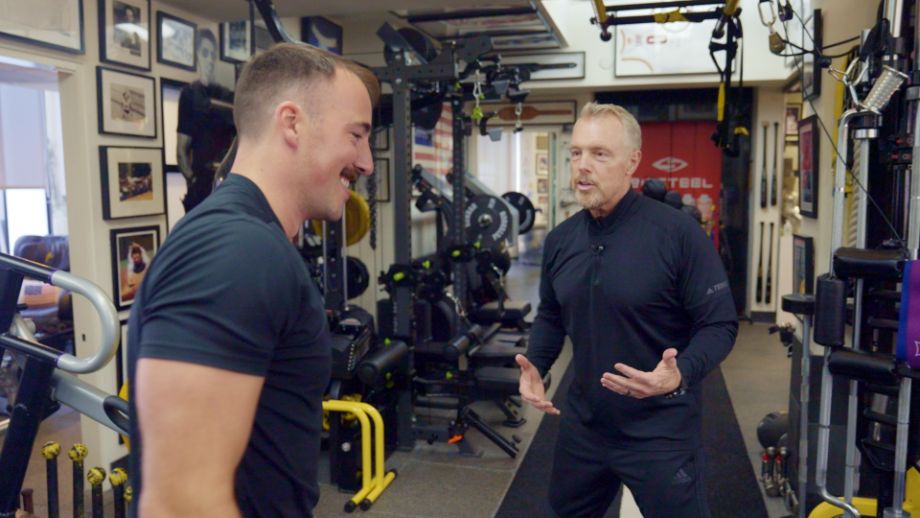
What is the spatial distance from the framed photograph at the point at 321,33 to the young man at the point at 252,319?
463 cm

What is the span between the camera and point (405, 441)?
13.7 ft

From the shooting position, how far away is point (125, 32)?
3432 mm

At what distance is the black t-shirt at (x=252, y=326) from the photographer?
0.83 m

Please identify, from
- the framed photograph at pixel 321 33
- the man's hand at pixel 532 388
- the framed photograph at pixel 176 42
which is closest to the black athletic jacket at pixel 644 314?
the man's hand at pixel 532 388

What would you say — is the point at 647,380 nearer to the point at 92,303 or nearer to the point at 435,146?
the point at 92,303

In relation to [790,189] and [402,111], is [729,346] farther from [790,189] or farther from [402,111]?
[790,189]

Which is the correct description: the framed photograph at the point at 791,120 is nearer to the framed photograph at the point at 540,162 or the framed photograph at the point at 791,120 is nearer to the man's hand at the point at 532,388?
the framed photograph at the point at 540,162

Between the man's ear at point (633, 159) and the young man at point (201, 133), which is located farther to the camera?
the young man at point (201, 133)

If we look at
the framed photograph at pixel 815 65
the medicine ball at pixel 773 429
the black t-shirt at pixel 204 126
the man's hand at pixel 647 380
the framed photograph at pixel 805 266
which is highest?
the framed photograph at pixel 815 65

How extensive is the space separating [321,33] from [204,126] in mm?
2352

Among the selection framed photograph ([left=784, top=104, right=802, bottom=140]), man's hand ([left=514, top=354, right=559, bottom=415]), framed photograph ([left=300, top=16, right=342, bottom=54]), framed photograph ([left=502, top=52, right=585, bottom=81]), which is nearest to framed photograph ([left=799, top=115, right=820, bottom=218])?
man's hand ([left=514, top=354, right=559, bottom=415])

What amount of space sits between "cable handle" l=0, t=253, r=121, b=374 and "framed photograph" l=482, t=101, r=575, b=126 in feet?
A: 23.8

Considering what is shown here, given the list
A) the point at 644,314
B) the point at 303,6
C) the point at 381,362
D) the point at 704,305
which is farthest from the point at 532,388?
the point at 303,6

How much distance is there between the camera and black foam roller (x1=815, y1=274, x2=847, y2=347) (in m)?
2.29
